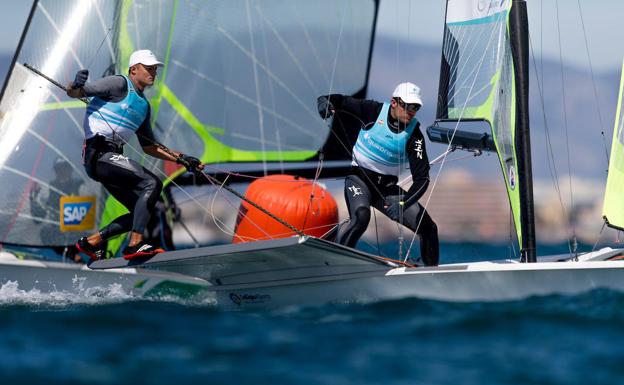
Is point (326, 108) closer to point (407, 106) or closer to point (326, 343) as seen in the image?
point (407, 106)

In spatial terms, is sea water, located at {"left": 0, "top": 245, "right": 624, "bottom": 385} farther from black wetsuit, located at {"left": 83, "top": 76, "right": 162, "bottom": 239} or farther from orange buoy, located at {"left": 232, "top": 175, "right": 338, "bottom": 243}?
orange buoy, located at {"left": 232, "top": 175, "right": 338, "bottom": 243}

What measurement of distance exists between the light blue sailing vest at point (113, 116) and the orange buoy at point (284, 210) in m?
0.90

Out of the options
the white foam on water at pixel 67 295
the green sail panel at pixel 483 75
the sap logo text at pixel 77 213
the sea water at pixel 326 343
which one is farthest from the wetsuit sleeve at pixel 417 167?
the sap logo text at pixel 77 213

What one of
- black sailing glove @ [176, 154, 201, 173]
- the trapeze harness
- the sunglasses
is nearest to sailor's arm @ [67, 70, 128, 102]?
black sailing glove @ [176, 154, 201, 173]

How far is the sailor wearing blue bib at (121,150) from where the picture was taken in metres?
5.91

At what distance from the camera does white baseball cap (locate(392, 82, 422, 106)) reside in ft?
19.9

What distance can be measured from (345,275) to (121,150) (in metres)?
1.50

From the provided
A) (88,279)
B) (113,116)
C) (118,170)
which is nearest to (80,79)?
(113,116)

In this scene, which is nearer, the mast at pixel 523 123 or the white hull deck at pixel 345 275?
the white hull deck at pixel 345 275

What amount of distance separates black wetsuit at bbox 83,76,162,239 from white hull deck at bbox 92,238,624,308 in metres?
0.36

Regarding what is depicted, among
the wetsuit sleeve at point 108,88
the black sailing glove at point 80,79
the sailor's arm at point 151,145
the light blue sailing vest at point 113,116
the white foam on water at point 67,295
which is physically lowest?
the white foam on water at point 67,295

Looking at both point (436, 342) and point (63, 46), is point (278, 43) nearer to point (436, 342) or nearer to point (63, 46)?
point (63, 46)

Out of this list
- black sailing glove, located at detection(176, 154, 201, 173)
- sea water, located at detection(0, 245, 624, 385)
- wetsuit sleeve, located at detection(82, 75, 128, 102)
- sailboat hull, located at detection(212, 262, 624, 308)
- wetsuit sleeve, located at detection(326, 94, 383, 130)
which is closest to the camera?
sea water, located at detection(0, 245, 624, 385)

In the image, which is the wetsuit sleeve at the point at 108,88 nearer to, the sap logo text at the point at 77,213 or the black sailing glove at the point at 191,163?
the black sailing glove at the point at 191,163
